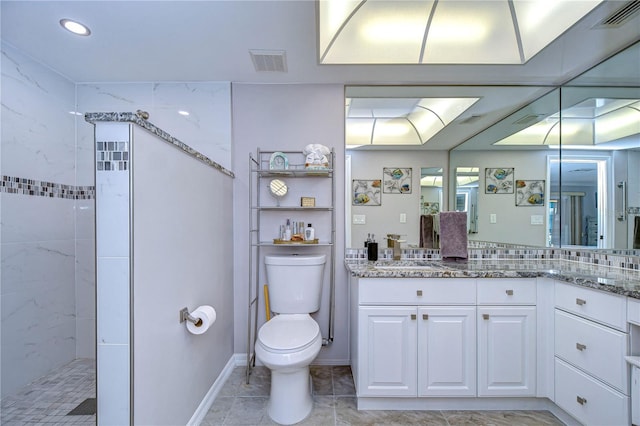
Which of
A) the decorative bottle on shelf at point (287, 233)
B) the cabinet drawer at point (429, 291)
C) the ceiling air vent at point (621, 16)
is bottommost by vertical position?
the cabinet drawer at point (429, 291)

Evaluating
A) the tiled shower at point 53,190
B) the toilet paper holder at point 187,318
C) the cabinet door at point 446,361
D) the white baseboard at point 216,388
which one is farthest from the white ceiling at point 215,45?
the white baseboard at point 216,388

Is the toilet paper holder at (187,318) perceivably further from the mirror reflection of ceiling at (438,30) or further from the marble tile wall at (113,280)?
the mirror reflection of ceiling at (438,30)

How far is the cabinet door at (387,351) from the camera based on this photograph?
5.59 feet

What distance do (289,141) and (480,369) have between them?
6.77 ft

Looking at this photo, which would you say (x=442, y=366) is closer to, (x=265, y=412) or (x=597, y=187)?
(x=265, y=412)

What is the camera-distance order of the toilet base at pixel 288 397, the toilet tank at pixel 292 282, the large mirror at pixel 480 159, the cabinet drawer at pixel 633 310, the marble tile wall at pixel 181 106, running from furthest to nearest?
the marble tile wall at pixel 181 106
the large mirror at pixel 480 159
the toilet tank at pixel 292 282
the toilet base at pixel 288 397
the cabinet drawer at pixel 633 310

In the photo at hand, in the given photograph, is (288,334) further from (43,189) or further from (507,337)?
(43,189)

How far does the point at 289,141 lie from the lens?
228cm

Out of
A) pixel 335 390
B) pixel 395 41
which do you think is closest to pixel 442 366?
pixel 335 390

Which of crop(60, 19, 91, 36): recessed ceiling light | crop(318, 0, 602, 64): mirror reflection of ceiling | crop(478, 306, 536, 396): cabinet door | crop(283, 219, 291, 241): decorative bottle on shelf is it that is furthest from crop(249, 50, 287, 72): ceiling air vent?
crop(478, 306, 536, 396): cabinet door

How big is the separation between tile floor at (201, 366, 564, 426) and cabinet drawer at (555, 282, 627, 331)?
73 centimetres

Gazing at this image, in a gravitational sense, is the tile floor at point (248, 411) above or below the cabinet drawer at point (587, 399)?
below

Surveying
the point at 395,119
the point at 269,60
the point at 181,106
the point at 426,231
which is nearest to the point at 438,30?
the point at 395,119

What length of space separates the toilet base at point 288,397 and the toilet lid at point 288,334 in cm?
16
